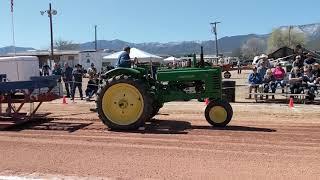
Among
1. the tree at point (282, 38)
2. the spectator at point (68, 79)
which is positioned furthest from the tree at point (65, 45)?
the spectator at point (68, 79)

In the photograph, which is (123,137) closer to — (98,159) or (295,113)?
(98,159)

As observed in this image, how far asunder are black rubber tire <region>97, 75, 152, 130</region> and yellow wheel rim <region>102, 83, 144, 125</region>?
0.06 meters

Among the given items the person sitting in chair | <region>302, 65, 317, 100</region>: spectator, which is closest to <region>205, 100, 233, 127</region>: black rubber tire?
the person sitting in chair

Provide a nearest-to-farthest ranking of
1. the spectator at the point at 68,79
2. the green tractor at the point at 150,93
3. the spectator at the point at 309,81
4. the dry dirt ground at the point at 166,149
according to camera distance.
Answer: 1. the dry dirt ground at the point at 166,149
2. the green tractor at the point at 150,93
3. the spectator at the point at 309,81
4. the spectator at the point at 68,79

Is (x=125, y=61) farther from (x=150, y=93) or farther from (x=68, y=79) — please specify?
(x=68, y=79)

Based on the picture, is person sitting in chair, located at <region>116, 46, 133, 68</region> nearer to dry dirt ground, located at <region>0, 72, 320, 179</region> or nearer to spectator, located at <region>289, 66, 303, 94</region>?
dry dirt ground, located at <region>0, 72, 320, 179</region>

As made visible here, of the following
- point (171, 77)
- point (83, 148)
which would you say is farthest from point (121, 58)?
point (83, 148)

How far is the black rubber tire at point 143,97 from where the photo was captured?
1043 cm

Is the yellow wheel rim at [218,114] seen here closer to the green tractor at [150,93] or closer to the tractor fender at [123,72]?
the green tractor at [150,93]

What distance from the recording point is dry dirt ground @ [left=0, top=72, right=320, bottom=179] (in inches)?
271

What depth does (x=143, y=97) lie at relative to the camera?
10.4 m

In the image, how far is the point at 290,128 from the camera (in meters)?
10.5

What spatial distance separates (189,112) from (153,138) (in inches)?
172

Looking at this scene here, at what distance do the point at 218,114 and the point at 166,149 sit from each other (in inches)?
99.7
